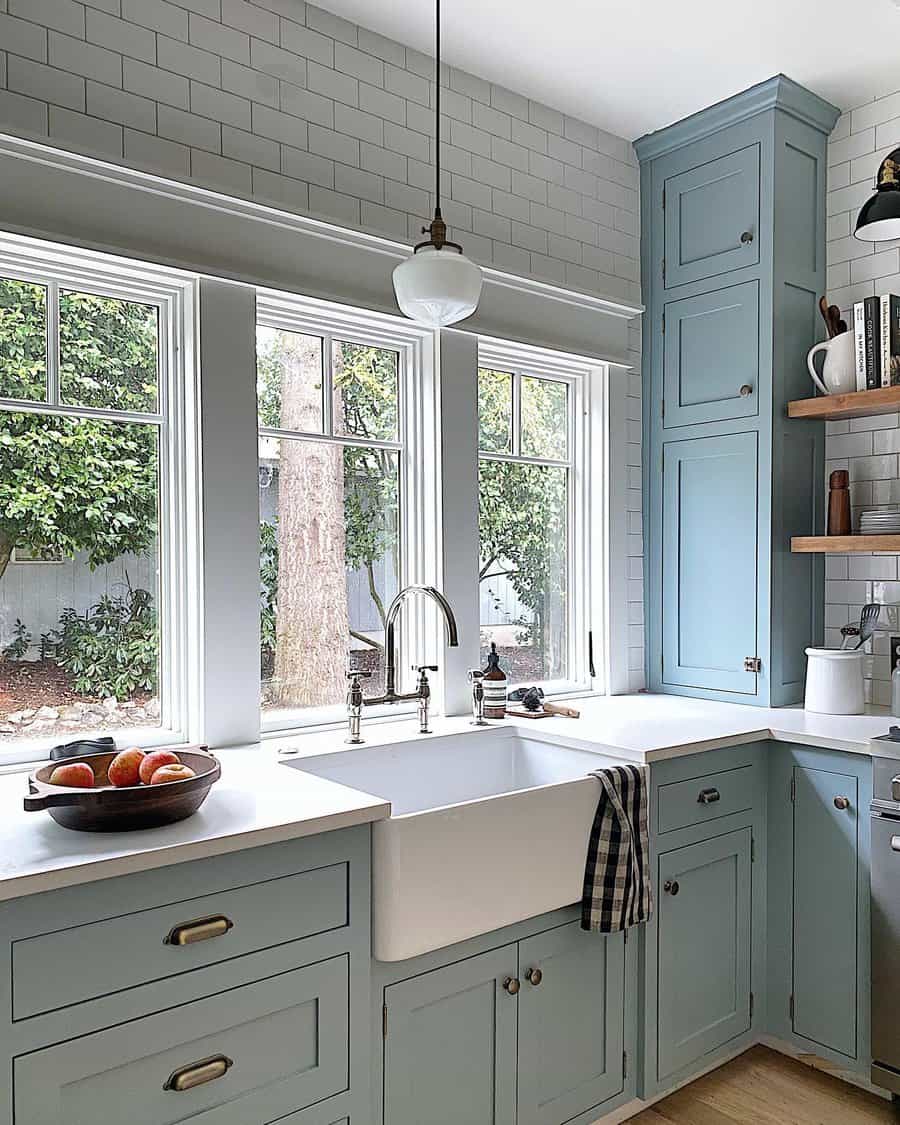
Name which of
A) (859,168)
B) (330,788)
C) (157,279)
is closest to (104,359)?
(157,279)

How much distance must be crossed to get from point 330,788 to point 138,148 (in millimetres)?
1646

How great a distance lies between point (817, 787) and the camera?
107 inches

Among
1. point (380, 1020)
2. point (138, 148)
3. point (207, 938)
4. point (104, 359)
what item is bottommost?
point (380, 1020)

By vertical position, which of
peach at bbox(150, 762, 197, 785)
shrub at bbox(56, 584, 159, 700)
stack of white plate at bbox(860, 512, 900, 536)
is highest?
stack of white plate at bbox(860, 512, 900, 536)

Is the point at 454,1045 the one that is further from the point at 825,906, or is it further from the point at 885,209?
the point at 885,209

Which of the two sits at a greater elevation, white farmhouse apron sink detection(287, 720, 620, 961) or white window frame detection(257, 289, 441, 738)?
white window frame detection(257, 289, 441, 738)

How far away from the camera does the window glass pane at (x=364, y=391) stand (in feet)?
9.45

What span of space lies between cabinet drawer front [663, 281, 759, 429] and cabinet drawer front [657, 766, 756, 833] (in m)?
1.28

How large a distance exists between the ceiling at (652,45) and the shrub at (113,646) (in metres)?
1.79

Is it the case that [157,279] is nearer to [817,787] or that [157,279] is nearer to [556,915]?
[556,915]

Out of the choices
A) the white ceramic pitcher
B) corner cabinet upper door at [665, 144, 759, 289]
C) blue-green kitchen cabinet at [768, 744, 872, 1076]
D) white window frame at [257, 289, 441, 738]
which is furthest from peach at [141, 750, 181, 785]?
corner cabinet upper door at [665, 144, 759, 289]

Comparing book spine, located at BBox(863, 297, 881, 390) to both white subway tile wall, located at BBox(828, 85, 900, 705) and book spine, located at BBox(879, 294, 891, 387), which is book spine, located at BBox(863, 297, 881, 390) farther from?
white subway tile wall, located at BBox(828, 85, 900, 705)

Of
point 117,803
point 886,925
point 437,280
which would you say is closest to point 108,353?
point 437,280

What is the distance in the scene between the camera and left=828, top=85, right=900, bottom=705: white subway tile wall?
3.20m
